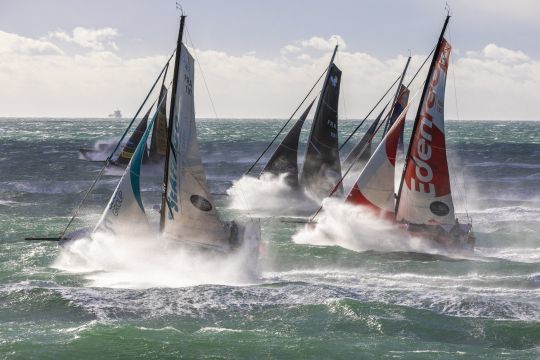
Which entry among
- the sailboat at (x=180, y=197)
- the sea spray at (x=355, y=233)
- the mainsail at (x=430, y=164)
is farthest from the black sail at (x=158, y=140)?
the sailboat at (x=180, y=197)

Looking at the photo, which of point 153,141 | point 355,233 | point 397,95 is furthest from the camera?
point 153,141

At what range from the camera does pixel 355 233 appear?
106 feet

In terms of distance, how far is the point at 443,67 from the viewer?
30078 mm

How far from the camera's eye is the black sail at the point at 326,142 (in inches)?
1673

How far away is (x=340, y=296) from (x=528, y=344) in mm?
5634

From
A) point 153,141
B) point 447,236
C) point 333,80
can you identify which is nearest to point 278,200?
point 333,80

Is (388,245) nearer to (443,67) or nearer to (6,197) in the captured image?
(443,67)

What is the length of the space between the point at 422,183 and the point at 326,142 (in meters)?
12.3

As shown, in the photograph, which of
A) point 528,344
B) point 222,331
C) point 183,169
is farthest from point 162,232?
point 528,344

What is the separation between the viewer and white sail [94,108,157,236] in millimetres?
24812

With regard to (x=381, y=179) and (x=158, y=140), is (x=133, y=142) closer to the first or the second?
(x=158, y=140)

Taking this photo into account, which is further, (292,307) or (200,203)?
(200,203)

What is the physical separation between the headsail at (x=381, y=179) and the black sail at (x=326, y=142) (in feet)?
35.7

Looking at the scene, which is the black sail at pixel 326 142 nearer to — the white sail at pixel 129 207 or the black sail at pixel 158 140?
the black sail at pixel 158 140
